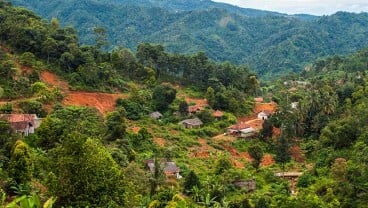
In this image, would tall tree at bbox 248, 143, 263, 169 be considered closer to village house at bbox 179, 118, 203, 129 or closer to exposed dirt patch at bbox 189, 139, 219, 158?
exposed dirt patch at bbox 189, 139, 219, 158

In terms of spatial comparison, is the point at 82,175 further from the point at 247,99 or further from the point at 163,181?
the point at 247,99

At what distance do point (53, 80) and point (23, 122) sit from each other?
47.9 ft

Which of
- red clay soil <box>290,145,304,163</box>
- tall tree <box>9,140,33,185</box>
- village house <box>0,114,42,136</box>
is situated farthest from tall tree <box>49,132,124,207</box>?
red clay soil <box>290,145,304,163</box>

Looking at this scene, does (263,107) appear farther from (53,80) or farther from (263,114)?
(53,80)

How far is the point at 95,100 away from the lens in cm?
4616

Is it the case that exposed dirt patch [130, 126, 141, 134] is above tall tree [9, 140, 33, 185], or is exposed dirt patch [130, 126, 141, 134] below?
below

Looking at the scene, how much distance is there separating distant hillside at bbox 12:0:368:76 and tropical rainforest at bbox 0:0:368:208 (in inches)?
3528

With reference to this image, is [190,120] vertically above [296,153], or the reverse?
[190,120]

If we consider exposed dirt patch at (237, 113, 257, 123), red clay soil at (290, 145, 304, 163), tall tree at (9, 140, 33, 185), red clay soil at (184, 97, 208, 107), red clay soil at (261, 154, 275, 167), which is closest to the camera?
tall tree at (9, 140, 33, 185)

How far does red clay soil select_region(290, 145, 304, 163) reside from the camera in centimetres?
4429

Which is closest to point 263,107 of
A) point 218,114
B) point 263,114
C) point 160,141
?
point 263,114

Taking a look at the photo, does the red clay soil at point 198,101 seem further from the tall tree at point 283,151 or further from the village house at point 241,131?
the tall tree at point 283,151

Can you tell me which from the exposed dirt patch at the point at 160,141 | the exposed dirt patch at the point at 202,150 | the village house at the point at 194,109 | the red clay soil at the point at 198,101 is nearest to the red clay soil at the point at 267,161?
the exposed dirt patch at the point at 202,150

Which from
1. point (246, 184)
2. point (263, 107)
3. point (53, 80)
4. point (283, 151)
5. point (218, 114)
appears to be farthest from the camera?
point (263, 107)
